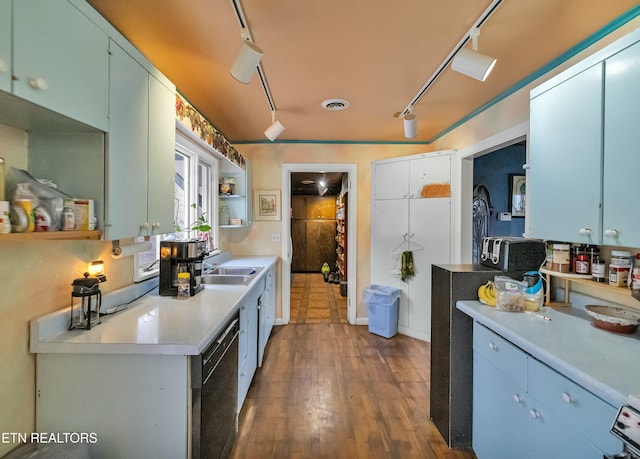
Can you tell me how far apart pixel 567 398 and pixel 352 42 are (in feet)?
6.45

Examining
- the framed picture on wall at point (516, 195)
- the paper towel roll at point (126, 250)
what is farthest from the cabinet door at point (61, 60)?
the framed picture on wall at point (516, 195)

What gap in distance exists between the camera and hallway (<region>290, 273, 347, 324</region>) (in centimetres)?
407

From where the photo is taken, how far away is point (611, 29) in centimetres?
156

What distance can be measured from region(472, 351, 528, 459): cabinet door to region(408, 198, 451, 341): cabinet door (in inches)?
64.7

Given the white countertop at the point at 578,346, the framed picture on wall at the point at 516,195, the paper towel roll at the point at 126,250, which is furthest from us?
the framed picture on wall at the point at 516,195

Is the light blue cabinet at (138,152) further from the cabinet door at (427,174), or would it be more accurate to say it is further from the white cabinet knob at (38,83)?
the cabinet door at (427,174)

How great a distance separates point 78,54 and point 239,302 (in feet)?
4.48

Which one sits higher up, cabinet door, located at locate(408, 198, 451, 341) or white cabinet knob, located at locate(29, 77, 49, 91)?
white cabinet knob, located at locate(29, 77, 49, 91)

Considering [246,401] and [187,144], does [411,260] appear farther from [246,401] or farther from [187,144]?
[187,144]

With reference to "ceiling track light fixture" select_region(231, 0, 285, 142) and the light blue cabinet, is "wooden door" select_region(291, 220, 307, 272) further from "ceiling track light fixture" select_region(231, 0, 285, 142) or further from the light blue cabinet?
the light blue cabinet

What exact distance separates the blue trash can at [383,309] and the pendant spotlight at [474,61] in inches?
96.3

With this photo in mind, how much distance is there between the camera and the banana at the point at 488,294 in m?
1.66

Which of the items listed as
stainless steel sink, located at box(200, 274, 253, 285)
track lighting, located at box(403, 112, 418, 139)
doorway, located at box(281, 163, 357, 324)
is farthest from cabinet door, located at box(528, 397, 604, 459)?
doorway, located at box(281, 163, 357, 324)

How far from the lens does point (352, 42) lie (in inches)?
A: 66.8
